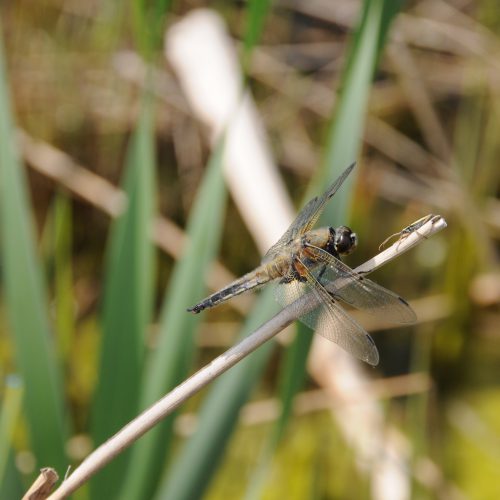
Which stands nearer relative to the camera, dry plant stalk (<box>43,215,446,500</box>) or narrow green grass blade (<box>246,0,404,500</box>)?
dry plant stalk (<box>43,215,446,500</box>)

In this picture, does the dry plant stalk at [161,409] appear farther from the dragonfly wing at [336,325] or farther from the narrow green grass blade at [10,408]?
the dragonfly wing at [336,325]

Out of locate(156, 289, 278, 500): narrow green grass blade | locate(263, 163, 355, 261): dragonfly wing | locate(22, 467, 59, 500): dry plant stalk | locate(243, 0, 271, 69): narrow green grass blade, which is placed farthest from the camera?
locate(263, 163, 355, 261): dragonfly wing

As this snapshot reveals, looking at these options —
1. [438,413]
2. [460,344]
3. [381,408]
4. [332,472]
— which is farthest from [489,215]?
[332,472]

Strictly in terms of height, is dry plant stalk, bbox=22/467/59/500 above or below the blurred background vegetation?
above

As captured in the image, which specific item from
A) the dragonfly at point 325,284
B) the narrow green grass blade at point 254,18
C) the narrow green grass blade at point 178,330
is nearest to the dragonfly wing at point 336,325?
the dragonfly at point 325,284

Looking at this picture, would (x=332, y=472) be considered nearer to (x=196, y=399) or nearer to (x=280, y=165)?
(x=196, y=399)

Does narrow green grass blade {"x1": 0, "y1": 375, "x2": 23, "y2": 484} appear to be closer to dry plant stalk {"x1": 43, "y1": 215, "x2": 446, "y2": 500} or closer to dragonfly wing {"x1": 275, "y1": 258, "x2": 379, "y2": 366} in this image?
dry plant stalk {"x1": 43, "y1": 215, "x2": 446, "y2": 500}

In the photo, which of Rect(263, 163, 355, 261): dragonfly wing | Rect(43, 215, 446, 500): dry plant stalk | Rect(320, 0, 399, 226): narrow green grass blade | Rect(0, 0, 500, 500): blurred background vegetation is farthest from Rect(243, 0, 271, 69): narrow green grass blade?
Rect(43, 215, 446, 500): dry plant stalk
